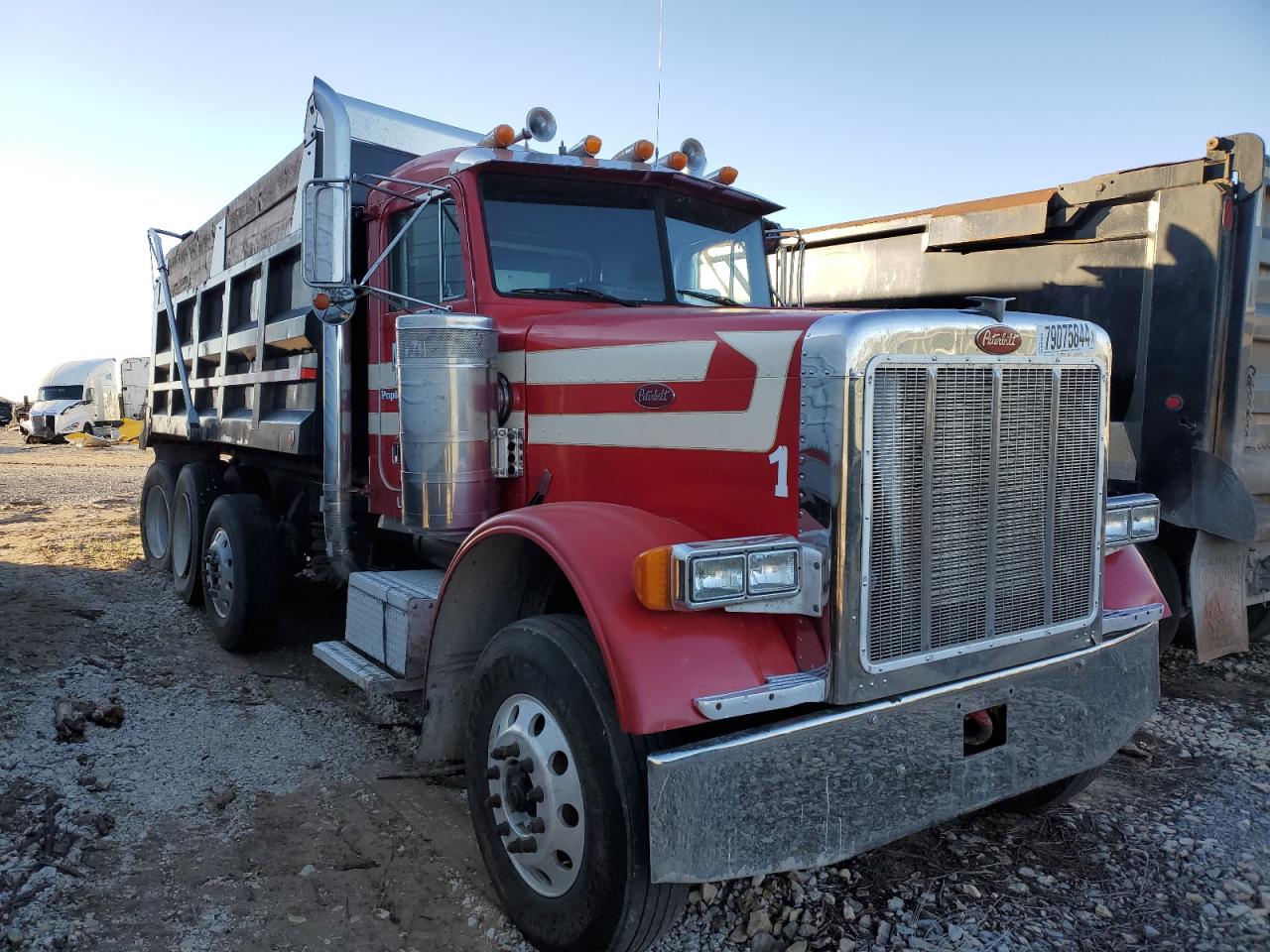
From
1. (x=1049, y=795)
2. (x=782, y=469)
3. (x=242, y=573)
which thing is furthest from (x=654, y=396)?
(x=242, y=573)

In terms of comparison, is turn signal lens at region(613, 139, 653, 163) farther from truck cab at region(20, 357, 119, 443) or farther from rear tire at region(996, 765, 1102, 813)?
truck cab at region(20, 357, 119, 443)

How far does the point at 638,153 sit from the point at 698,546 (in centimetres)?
234

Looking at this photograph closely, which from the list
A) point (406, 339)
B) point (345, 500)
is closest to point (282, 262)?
point (345, 500)

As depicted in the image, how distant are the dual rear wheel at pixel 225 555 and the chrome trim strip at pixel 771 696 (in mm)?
4260

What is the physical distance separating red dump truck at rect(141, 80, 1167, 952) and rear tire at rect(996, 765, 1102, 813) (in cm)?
3

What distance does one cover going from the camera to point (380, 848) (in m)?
3.50

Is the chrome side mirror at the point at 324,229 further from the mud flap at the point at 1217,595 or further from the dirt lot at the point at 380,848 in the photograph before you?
the mud flap at the point at 1217,595

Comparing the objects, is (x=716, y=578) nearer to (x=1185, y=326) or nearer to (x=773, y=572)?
(x=773, y=572)

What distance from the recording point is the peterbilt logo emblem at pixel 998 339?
273 centimetres

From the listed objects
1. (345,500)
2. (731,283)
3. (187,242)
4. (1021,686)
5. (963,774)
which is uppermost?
(187,242)

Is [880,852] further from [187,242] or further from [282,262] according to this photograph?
[187,242]

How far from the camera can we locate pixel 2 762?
161 inches

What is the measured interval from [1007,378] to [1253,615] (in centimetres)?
473

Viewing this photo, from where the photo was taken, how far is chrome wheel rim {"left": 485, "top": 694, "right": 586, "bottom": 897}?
2738mm
